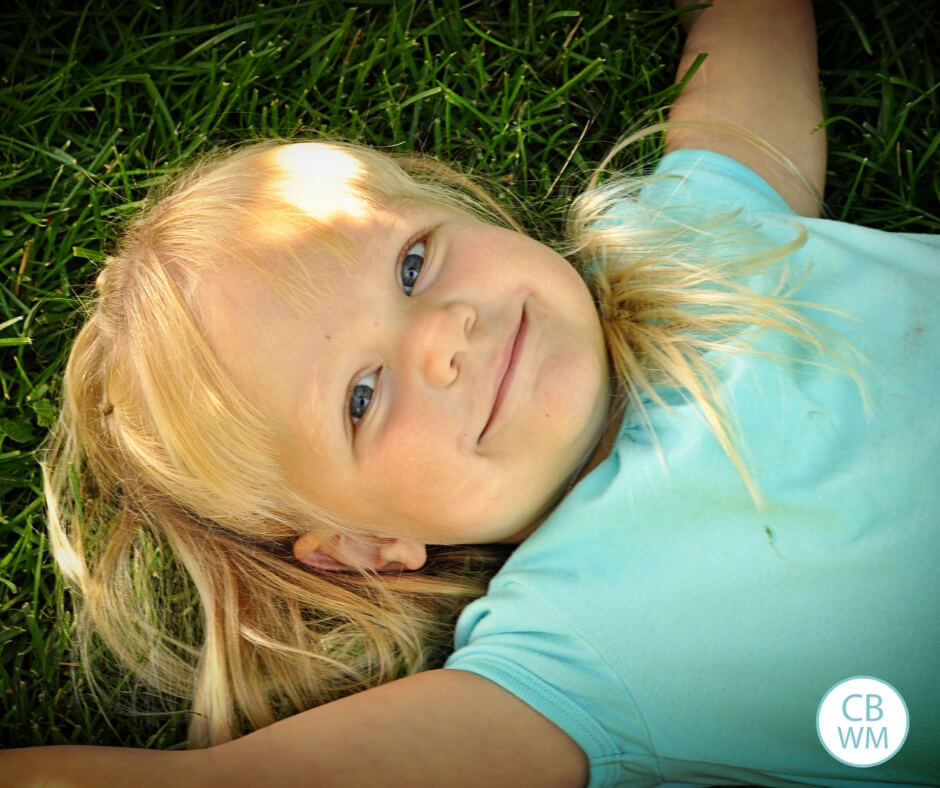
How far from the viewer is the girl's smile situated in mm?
1686

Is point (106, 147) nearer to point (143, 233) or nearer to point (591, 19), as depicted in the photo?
point (143, 233)

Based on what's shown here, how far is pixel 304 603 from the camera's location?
2.08 m

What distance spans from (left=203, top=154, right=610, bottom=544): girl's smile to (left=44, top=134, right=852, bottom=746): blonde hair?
0.07 metres

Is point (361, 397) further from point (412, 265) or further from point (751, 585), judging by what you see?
point (751, 585)

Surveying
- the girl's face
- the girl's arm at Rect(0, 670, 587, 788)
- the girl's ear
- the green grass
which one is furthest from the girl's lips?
the green grass

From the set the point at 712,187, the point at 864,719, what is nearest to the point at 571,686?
the point at 864,719

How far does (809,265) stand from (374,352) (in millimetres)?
887

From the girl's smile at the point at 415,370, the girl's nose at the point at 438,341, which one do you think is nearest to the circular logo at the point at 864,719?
the girl's smile at the point at 415,370

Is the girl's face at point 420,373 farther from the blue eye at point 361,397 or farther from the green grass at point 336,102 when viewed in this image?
the green grass at point 336,102

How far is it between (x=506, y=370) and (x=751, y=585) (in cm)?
57

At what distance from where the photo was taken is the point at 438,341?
166 centimetres

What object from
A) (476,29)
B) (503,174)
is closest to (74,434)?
(503,174)

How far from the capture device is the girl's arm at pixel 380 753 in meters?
1.67

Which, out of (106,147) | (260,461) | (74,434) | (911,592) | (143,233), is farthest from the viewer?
(106,147)
